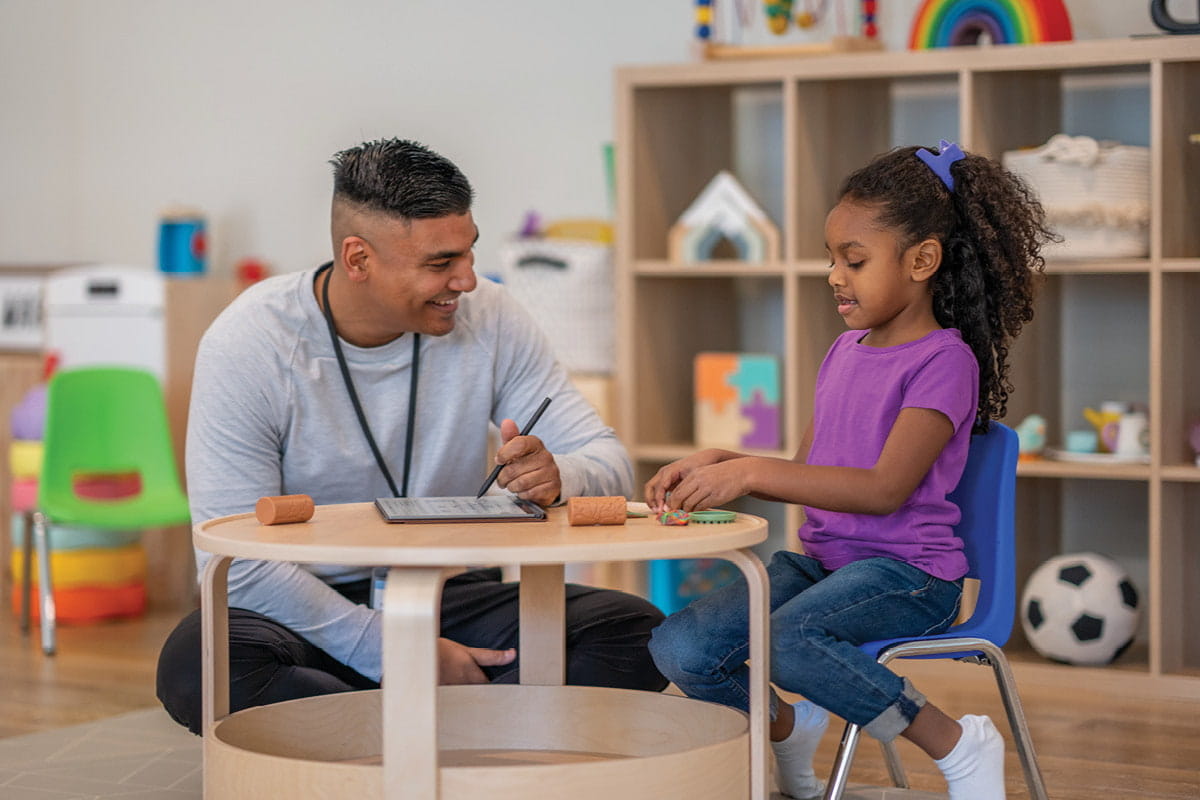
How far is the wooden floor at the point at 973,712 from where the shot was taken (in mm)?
2637

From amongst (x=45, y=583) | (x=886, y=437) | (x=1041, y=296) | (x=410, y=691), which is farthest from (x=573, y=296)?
(x=410, y=691)

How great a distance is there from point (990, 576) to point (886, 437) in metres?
0.24

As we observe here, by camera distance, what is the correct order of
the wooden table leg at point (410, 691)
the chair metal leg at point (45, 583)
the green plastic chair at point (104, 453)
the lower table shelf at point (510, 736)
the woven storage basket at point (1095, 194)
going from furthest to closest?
the green plastic chair at point (104, 453), the chair metal leg at point (45, 583), the woven storage basket at point (1095, 194), the lower table shelf at point (510, 736), the wooden table leg at point (410, 691)

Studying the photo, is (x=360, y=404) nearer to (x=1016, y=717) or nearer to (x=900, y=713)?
(x=900, y=713)

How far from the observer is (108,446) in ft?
13.6

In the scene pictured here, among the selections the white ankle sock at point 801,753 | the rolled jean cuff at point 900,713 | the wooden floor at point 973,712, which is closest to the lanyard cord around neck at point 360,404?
the white ankle sock at point 801,753

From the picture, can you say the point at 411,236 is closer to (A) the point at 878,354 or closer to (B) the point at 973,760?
(A) the point at 878,354

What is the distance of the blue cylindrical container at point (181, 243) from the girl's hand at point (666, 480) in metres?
2.91

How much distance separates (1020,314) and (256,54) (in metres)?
3.09

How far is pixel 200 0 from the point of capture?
479 centimetres

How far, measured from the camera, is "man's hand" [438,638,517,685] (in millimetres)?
2145

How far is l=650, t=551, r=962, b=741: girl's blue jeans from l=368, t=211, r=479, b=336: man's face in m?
0.56

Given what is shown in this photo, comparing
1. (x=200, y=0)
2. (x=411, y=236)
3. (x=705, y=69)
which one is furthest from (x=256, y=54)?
(x=411, y=236)

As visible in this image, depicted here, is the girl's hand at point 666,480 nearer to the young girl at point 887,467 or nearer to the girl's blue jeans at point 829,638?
the young girl at point 887,467
